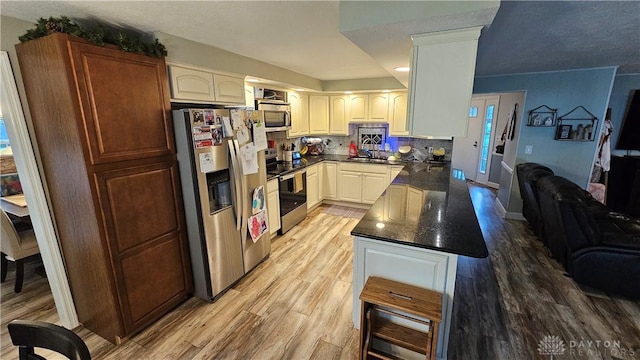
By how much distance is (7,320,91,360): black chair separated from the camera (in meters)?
0.88

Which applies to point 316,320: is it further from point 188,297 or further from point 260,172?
point 260,172

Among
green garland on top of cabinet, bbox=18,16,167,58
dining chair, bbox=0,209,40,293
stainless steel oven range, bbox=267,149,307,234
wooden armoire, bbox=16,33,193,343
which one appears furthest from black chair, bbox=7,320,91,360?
stainless steel oven range, bbox=267,149,307,234

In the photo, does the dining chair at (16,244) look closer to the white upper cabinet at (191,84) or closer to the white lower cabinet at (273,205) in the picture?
the white upper cabinet at (191,84)

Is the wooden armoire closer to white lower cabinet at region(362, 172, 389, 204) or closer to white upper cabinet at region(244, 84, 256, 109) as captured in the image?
white upper cabinet at region(244, 84, 256, 109)

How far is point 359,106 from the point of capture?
4.76 meters

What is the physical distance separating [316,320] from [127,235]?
1.60 meters

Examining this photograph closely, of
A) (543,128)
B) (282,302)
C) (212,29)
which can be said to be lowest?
(282,302)

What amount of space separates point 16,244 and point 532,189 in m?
5.51

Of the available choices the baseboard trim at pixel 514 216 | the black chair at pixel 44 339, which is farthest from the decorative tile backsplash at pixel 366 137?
the black chair at pixel 44 339

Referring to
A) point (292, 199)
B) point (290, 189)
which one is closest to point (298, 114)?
point (290, 189)

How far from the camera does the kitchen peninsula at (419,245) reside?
5.24ft

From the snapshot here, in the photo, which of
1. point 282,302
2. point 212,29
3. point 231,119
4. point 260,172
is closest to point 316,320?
point 282,302

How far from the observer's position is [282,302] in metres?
2.46

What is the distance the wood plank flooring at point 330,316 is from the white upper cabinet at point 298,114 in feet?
6.99
